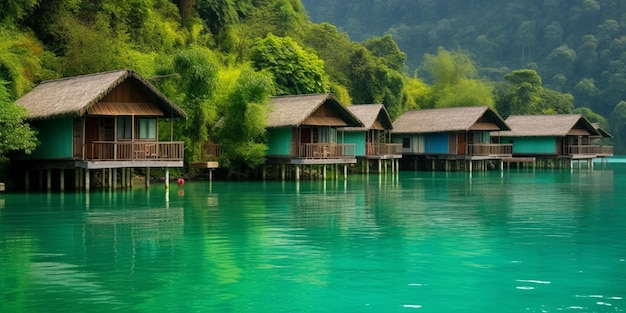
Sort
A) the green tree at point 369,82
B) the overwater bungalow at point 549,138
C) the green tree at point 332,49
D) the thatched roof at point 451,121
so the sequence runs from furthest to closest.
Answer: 1. the green tree at point 332,49
2. the green tree at point 369,82
3. the overwater bungalow at point 549,138
4. the thatched roof at point 451,121

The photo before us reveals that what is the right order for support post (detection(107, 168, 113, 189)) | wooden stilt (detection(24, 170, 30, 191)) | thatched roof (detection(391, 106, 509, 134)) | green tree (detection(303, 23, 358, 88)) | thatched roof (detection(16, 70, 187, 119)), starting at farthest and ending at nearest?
1. green tree (detection(303, 23, 358, 88))
2. thatched roof (detection(391, 106, 509, 134))
3. wooden stilt (detection(24, 170, 30, 191))
4. support post (detection(107, 168, 113, 189))
5. thatched roof (detection(16, 70, 187, 119))

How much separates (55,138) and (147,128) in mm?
3552

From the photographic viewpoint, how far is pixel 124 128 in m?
30.7

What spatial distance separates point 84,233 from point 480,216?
999cm

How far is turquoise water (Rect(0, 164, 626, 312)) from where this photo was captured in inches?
418

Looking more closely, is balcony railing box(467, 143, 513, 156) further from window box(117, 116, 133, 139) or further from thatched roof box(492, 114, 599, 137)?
window box(117, 116, 133, 139)

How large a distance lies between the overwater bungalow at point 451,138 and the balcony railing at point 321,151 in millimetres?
12985

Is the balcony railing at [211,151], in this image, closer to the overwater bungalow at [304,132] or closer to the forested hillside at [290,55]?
the forested hillside at [290,55]

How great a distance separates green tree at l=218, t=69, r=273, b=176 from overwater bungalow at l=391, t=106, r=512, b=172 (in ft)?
56.1

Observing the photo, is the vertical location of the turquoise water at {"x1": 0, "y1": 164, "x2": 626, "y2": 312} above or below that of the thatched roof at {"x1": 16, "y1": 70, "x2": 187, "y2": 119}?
below

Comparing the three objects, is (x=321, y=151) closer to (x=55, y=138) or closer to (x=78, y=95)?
(x=55, y=138)

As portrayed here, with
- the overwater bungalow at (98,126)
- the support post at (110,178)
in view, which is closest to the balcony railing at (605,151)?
the overwater bungalow at (98,126)

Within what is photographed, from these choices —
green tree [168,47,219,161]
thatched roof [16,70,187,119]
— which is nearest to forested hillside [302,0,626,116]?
green tree [168,47,219,161]

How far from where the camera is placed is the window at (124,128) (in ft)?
100
